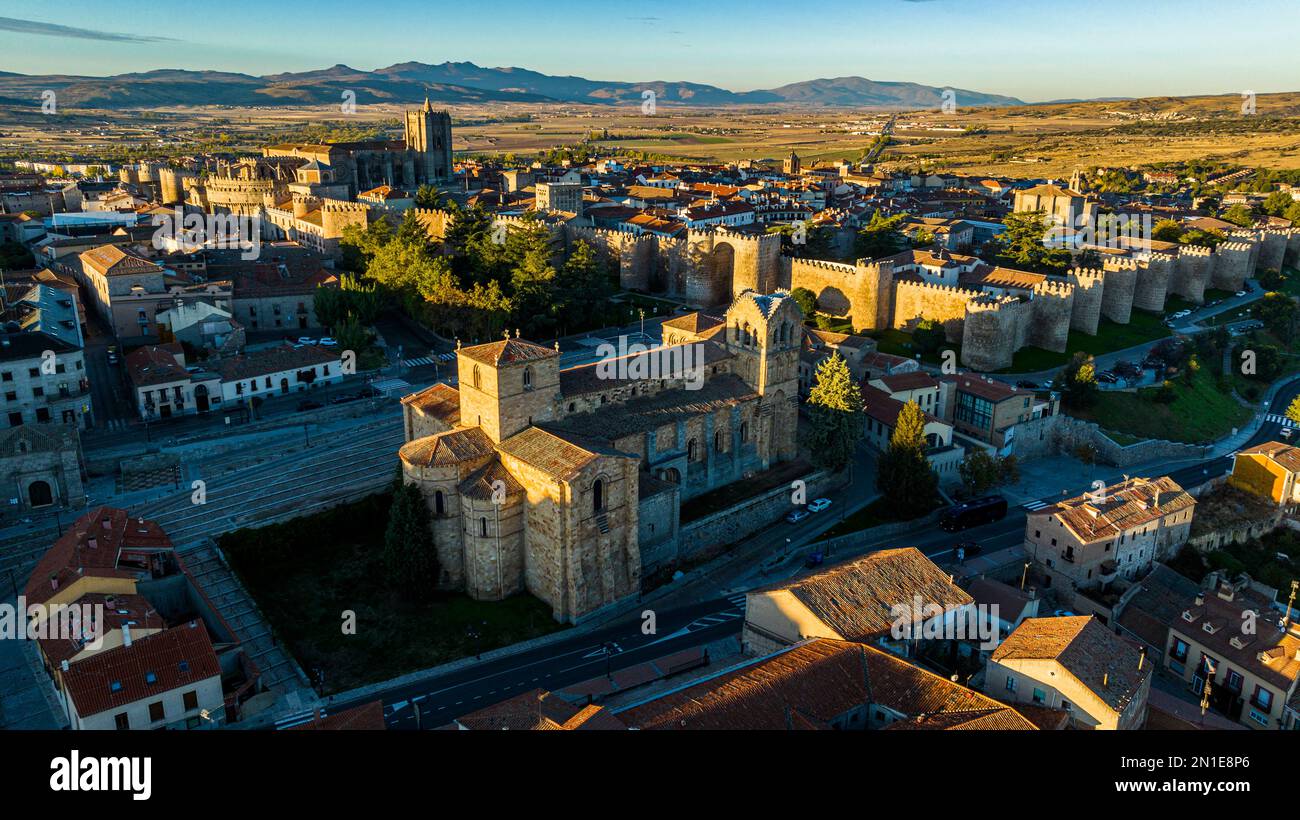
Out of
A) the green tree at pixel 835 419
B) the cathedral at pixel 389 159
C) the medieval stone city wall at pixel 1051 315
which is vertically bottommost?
the green tree at pixel 835 419

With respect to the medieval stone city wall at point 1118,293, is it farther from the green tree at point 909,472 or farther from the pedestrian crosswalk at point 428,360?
the pedestrian crosswalk at point 428,360

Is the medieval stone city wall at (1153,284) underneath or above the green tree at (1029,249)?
underneath

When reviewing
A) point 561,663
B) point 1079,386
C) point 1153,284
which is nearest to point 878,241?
point 1153,284

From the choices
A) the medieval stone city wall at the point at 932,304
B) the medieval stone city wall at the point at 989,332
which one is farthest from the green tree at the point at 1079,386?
the medieval stone city wall at the point at 932,304

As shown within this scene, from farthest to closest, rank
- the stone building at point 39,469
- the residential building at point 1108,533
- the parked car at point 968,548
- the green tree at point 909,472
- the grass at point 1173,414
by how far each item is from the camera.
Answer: the grass at point 1173,414, the green tree at point 909,472, the parked car at point 968,548, the residential building at point 1108,533, the stone building at point 39,469

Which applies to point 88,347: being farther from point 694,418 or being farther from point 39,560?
point 694,418

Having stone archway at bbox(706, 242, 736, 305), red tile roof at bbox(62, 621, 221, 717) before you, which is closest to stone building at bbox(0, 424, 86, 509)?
red tile roof at bbox(62, 621, 221, 717)
